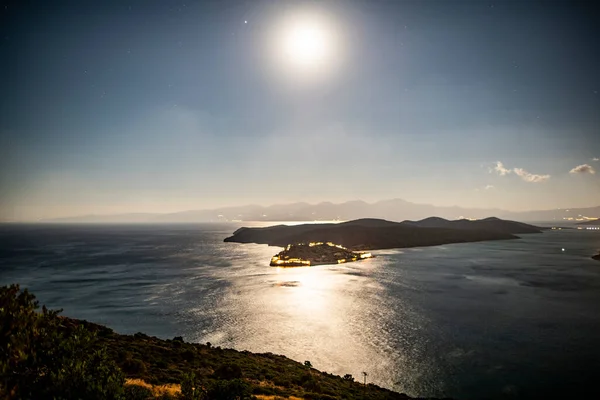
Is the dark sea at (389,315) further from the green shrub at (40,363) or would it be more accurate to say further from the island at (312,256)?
the green shrub at (40,363)

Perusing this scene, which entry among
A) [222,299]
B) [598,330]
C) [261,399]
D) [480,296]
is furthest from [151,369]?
[480,296]

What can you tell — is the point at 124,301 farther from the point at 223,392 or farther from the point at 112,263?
the point at 112,263

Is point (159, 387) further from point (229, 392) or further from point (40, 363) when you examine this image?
point (40, 363)

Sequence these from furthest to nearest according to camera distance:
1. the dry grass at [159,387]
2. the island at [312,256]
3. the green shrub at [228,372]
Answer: the island at [312,256], the green shrub at [228,372], the dry grass at [159,387]

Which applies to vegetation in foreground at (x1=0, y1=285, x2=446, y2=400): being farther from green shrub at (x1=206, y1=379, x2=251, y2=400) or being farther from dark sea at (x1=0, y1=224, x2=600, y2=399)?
dark sea at (x1=0, y1=224, x2=600, y2=399)

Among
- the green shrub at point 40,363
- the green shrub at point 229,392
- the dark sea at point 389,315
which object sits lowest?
the dark sea at point 389,315

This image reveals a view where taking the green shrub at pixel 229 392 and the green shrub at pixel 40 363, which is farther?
the green shrub at pixel 229 392

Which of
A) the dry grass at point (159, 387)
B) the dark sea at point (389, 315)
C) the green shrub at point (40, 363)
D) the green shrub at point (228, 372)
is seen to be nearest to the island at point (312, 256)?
the dark sea at point (389, 315)

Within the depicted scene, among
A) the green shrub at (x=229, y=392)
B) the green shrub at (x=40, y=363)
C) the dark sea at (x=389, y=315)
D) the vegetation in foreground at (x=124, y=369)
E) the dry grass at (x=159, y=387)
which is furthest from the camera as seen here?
the dark sea at (x=389, y=315)
